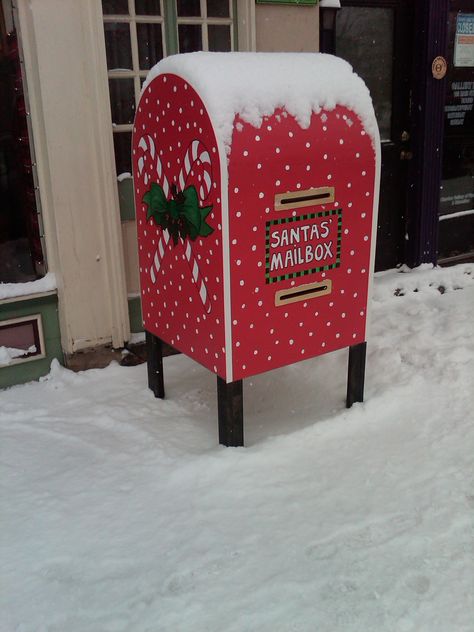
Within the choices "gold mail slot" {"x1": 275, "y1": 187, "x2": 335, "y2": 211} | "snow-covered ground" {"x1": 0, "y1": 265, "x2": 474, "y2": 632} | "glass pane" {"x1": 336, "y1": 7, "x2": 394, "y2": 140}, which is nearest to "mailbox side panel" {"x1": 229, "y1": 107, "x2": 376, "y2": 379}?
"gold mail slot" {"x1": 275, "y1": 187, "x2": 335, "y2": 211}

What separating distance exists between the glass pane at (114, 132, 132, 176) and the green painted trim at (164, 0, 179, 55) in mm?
557

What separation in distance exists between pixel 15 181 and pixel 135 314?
40.5 inches

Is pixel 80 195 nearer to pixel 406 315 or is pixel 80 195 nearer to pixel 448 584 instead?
pixel 406 315

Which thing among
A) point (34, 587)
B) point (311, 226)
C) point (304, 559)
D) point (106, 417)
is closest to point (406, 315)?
point (311, 226)

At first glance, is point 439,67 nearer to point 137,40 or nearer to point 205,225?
point 137,40

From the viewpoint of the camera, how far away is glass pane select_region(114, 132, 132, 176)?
Result: 381cm

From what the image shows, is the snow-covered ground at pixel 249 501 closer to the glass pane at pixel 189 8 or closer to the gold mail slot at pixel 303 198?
the gold mail slot at pixel 303 198

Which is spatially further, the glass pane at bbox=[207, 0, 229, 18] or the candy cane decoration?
the glass pane at bbox=[207, 0, 229, 18]

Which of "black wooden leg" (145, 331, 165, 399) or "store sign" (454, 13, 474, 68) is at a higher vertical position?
"store sign" (454, 13, 474, 68)

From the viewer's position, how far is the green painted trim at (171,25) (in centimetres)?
379

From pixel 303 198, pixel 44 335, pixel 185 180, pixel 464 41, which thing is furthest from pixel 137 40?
pixel 464 41

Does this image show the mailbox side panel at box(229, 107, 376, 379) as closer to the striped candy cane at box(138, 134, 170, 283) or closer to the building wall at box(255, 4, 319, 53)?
the striped candy cane at box(138, 134, 170, 283)

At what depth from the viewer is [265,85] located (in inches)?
104

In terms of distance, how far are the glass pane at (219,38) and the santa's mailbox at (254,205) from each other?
1199 mm
